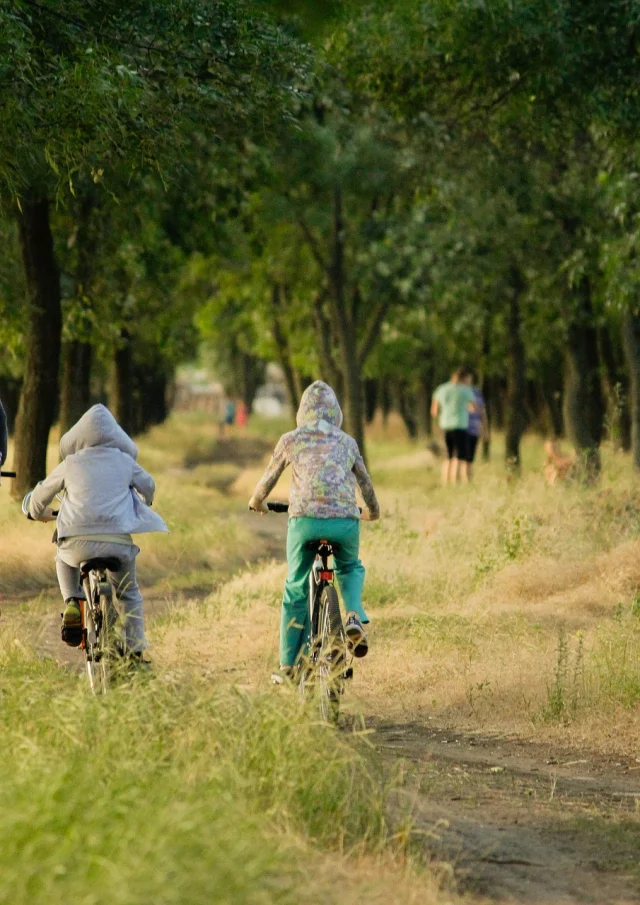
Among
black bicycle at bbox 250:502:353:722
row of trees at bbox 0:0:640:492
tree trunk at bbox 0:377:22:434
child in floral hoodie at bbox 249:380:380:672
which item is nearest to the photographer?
black bicycle at bbox 250:502:353:722

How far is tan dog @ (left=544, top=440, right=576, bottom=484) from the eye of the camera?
18453mm

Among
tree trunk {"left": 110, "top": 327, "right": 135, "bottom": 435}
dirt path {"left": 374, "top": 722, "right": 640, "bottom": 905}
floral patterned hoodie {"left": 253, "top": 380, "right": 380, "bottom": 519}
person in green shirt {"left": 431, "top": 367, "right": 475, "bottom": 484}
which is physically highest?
tree trunk {"left": 110, "top": 327, "right": 135, "bottom": 435}

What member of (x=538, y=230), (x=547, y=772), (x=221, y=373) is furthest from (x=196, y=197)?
(x=221, y=373)

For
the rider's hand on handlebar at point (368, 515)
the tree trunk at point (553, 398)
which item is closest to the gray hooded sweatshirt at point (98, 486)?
the rider's hand on handlebar at point (368, 515)

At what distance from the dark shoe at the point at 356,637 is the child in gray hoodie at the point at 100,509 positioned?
113 cm

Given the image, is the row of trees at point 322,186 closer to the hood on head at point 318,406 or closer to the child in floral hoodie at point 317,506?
the hood on head at point 318,406

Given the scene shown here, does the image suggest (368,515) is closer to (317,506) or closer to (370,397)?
(317,506)

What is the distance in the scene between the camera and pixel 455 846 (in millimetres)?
6398

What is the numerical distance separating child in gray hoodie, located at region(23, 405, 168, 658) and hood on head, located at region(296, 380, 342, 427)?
0.98 meters

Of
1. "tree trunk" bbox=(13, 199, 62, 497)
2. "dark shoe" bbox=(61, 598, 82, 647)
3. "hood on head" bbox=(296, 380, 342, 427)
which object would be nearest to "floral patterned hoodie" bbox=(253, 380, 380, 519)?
"hood on head" bbox=(296, 380, 342, 427)

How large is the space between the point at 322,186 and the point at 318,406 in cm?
1880

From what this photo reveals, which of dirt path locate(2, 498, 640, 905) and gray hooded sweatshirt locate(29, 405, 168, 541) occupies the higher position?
gray hooded sweatshirt locate(29, 405, 168, 541)

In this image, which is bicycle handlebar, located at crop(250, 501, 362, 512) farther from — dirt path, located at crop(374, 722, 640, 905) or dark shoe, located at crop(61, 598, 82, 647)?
dirt path, located at crop(374, 722, 640, 905)

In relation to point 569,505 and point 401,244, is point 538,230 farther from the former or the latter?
point 569,505
